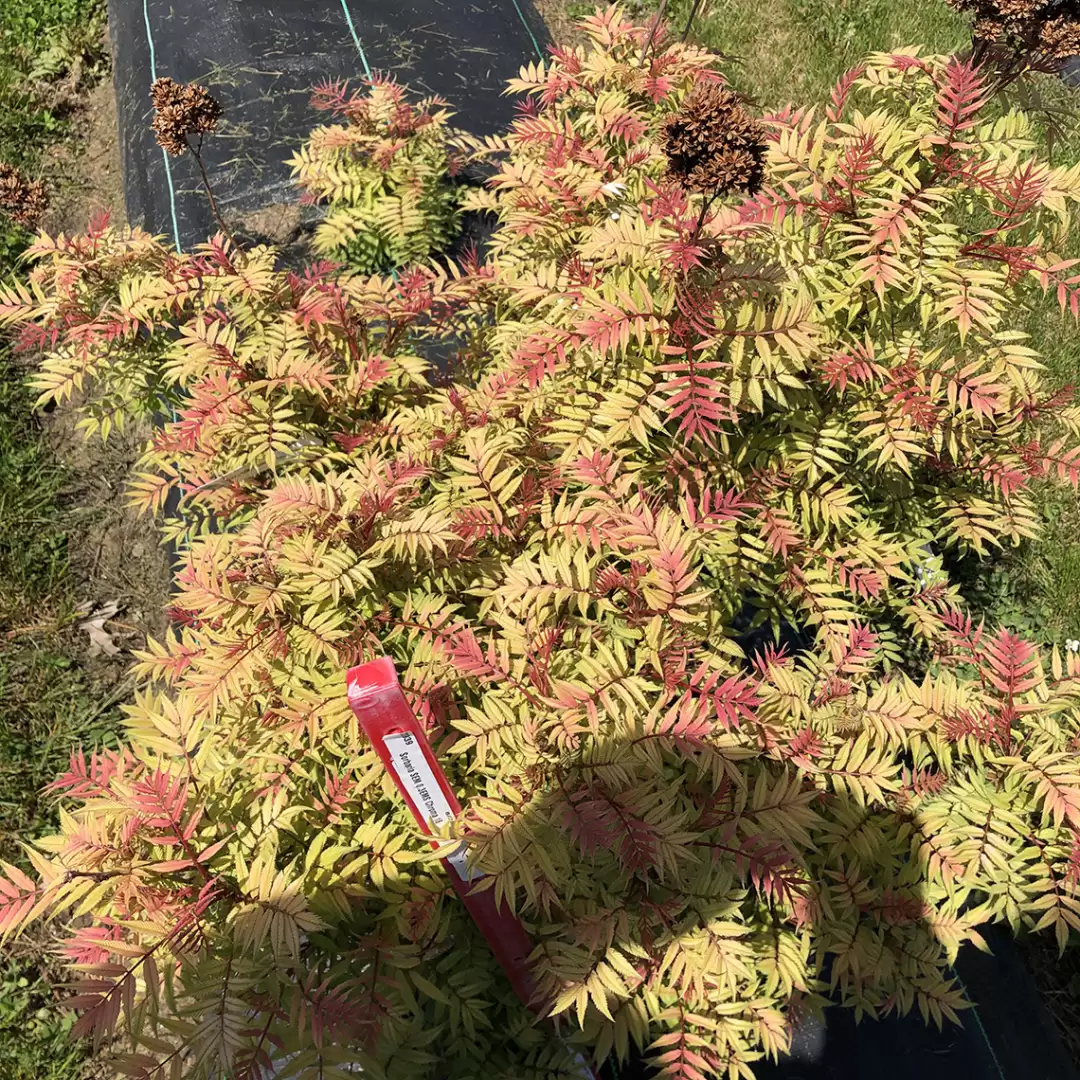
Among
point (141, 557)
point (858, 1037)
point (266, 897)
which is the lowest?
point (858, 1037)

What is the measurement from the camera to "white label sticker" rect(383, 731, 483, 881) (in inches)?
57.5

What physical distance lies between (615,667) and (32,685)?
3.08m

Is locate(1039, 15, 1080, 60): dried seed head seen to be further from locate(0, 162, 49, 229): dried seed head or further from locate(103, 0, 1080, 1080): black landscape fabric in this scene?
locate(103, 0, 1080, 1080): black landscape fabric

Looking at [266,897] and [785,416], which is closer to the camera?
[266,897]

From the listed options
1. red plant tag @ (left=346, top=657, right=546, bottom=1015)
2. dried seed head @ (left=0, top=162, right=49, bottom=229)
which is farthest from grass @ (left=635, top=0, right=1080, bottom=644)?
red plant tag @ (left=346, top=657, right=546, bottom=1015)

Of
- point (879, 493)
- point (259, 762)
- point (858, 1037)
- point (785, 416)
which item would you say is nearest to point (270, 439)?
point (259, 762)

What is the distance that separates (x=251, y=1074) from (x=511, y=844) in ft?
1.87

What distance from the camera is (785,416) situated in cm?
212

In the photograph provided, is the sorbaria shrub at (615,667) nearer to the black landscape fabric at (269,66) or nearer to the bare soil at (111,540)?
the bare soil at (111,540)

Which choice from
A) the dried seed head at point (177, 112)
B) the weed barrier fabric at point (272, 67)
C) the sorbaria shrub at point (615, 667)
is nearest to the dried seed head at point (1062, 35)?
the sorbaria shrub at point (615, 667)

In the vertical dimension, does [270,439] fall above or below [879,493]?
above

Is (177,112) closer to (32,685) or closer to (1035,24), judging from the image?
(1035,24)

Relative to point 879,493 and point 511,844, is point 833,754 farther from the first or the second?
point 879,493

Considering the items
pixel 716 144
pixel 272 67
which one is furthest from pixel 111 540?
pixel 716 144
